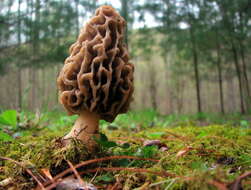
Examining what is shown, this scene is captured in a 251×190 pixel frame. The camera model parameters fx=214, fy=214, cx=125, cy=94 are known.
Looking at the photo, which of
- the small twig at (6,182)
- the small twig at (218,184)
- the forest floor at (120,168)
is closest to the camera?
the small twig at (218,184)

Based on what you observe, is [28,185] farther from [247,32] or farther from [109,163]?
[247,32]

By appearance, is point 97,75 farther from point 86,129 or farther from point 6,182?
point 6,182

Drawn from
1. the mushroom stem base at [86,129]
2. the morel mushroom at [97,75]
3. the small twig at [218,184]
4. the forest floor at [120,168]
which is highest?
the morel mushroom at [97,75]

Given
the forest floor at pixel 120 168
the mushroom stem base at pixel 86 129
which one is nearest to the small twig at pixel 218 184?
the forest floor at pixel 120 168

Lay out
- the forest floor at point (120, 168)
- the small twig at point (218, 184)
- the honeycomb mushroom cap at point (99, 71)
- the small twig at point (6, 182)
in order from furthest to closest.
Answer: the honeycomb mushroom cap at point (99, 71) < the small twig at point (6, 182) < the forest floor at point (120, 168) < the small twig at point (218, 184)

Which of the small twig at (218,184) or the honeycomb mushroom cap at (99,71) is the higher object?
the honeycomb mushroom cap at (99,71)

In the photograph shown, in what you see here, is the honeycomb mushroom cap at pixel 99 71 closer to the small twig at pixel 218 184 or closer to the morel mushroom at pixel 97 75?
the morel mushroom at pixel 97 75

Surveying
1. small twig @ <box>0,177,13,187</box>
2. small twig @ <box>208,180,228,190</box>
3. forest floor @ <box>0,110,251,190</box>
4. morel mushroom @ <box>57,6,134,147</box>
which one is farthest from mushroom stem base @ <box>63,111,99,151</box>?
small twig @ <box>208,180,228,190</box>
